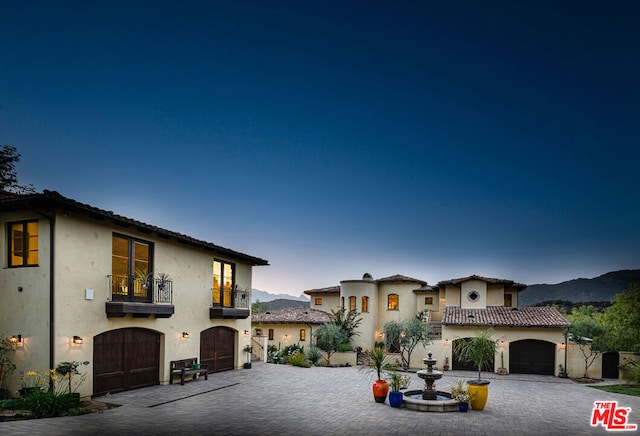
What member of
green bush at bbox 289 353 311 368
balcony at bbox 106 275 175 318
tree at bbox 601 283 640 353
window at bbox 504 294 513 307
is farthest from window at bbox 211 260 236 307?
window at bbox 504 294 513 307

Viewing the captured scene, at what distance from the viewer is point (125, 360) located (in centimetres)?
1591

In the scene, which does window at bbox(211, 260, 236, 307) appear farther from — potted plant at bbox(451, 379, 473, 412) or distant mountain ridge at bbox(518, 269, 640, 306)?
distant mountain ridge at bbox(518, 269, 640, 306)

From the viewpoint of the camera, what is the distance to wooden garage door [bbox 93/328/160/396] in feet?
48.3

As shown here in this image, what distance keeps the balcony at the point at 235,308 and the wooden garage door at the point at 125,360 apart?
3.65 metres

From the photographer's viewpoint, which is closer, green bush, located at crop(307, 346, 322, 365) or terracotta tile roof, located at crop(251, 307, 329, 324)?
green bush, located at crop(307, 346, 322, 365)

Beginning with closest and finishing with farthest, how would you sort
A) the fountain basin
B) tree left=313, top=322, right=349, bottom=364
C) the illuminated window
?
1. the fountain basin
2. tree left=313, top=322, right=349, bottom=364
3. the illuminated window

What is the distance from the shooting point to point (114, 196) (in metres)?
25.1

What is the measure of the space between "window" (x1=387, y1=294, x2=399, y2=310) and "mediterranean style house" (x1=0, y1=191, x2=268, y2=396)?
68.9 ft

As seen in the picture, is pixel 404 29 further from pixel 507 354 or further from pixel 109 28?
pixel 507 354

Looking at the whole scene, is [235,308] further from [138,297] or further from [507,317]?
[507,317]

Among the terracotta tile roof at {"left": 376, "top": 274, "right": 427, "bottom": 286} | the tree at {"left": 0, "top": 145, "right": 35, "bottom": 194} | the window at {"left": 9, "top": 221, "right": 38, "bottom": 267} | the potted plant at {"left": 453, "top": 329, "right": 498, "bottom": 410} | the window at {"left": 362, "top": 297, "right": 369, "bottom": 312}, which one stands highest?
the tree at {"left": 0, "top": 145, "right": 35, "bottom": 194}

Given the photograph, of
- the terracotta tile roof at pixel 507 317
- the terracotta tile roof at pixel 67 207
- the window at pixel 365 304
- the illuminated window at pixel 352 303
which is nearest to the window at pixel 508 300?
the terracotta tile roof at pixel 507 317

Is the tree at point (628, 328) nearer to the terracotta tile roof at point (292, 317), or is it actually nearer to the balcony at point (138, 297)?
the terracotta tile roof at point (292, 317)

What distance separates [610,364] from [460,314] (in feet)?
27.0
